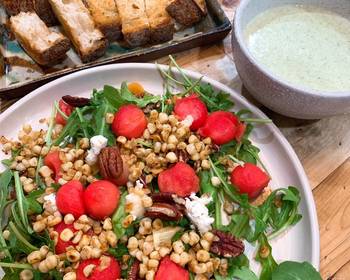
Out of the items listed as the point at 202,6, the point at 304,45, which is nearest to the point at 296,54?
the point at 304,45

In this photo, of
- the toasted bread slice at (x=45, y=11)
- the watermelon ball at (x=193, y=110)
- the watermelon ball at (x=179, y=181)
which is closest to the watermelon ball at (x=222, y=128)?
the watermelon ball at (x=193, y=110)

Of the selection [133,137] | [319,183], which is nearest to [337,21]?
[319,183]

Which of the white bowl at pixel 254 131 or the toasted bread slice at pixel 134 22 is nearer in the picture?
the white bowl at pixel 254 131

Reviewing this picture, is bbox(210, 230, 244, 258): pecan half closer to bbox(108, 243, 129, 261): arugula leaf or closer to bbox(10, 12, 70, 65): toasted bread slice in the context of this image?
bbox(108, 243, 129, 261): arugula leaf

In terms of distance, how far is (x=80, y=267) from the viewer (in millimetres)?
1136

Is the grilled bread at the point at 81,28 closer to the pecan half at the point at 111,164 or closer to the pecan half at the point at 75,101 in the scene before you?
the pecan half at the point at 75,101

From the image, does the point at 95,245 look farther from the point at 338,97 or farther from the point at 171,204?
the point at 338,97

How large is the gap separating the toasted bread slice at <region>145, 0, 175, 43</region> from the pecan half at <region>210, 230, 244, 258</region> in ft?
2.58

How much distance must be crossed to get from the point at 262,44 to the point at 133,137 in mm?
462

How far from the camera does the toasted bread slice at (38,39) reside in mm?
1584

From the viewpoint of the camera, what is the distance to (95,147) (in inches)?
50.1

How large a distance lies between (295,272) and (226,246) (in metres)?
0.18

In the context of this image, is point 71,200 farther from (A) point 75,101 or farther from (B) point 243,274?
(B) point 243,274

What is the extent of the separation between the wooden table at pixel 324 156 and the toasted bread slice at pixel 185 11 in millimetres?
121
